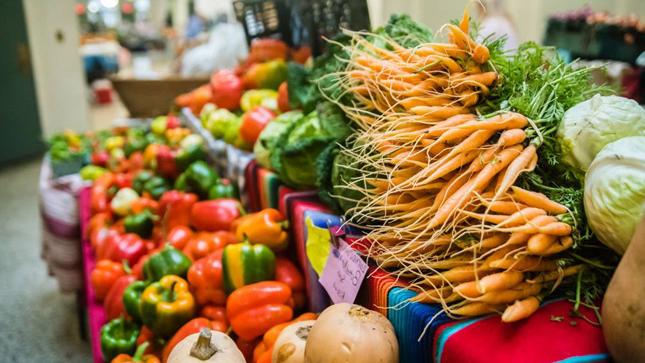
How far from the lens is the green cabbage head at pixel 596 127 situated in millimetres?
1018

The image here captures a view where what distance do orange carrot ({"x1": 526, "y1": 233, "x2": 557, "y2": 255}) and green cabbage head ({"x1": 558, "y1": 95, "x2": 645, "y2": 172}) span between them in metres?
0.22

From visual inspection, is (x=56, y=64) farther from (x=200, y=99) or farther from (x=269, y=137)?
(x=269, y=137)

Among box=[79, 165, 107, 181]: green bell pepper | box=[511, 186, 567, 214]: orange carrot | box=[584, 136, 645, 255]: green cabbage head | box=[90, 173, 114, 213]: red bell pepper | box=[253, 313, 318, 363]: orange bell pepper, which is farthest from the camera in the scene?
box=[79, 165, 107, 181]: green bell pepper

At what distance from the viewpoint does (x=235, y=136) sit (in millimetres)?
2512

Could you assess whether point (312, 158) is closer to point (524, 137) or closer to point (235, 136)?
point (524, 137)

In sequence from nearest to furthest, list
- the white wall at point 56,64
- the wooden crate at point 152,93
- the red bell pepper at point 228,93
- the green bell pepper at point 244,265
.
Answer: the green bell pepper at point 244,265, the red bell pepper at point 228,93, the wooden crate at point 152,93, the white wall at point 56,64

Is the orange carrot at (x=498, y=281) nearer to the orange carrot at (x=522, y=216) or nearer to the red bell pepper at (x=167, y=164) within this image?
the orange carrot at (x=522, y=216)

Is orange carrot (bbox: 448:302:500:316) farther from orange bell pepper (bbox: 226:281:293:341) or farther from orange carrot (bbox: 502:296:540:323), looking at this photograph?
orange bell pepper (bbox: 226:281:293:341)

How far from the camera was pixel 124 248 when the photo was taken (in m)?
2.21

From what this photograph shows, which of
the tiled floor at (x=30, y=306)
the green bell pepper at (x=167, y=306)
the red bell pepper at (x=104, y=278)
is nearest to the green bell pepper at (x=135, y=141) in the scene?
the tiled floor at (x=30, y=306)

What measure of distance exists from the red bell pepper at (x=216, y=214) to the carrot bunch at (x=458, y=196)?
2.61 ft

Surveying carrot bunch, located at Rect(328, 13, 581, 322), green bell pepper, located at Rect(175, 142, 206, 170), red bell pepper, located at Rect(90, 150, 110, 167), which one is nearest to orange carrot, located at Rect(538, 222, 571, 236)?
carrot bunch, located at Rect(328, 13, 581, 322)

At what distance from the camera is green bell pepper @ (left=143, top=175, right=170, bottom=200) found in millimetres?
2645

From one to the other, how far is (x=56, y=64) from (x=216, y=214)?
641cm
